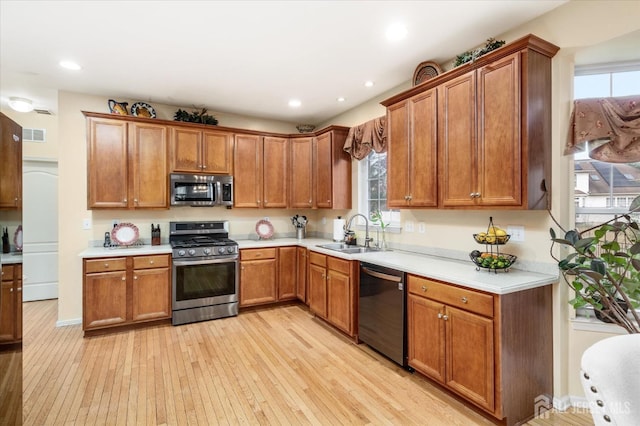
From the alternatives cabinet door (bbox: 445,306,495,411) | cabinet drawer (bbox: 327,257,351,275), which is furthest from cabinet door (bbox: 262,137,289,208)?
cabinet door (bbox: 445,306,495,411)

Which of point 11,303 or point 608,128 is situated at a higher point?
point 608,128

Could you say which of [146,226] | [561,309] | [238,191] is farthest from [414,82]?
[146,226]

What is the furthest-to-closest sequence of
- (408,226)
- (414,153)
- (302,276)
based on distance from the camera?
1. (302,276)
2. (408,226)
3. (414,153)

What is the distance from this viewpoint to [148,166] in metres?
3.93

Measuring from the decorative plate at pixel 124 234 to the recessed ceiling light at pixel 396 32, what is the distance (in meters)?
3.68

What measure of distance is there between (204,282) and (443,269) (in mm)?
2868

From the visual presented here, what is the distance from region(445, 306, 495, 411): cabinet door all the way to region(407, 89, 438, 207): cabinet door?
3.37 feet

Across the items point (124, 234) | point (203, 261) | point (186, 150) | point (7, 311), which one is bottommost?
point (203, 261)

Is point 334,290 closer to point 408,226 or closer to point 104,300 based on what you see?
point 408,226

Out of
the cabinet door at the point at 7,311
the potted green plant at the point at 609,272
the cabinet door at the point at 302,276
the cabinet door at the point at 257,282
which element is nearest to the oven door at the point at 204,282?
the cabinet door at the point at 257,282

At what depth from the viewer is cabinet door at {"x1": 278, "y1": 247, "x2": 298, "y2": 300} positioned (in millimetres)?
4434

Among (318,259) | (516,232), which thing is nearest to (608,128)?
(516,232)

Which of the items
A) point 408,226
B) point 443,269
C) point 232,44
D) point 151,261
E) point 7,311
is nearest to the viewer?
point 7,311

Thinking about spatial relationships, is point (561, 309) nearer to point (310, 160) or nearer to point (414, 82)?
point (414, 82)
